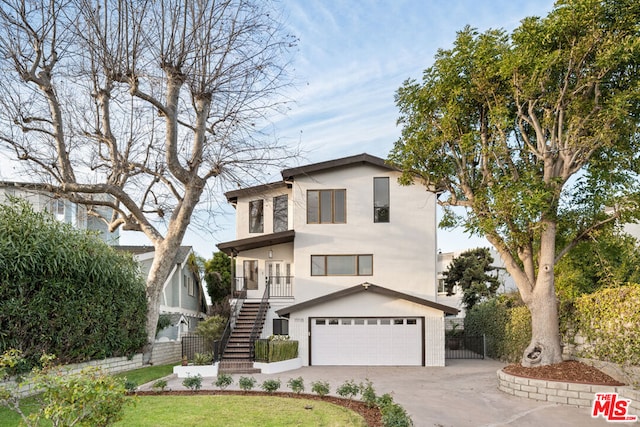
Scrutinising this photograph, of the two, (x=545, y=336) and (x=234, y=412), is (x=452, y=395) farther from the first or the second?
(x=234, y=412)

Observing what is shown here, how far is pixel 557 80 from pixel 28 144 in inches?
619

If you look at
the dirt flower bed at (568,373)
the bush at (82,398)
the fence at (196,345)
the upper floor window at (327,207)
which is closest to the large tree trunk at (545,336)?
the dirt flower bed at (568,373)

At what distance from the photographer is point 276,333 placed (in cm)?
2098

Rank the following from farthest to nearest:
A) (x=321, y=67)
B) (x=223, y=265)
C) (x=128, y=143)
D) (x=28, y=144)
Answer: (x=223, y=265) → (x=128, y=143) → (x=28, y=144) → (x=321, y=67)

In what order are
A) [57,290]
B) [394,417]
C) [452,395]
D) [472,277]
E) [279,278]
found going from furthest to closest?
[472,277] < [279,278] < [452,395] < [57,290] < [394,417]

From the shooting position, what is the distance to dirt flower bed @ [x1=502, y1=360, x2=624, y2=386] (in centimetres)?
1145

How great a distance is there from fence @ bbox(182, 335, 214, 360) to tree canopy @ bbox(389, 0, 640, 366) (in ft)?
31.3

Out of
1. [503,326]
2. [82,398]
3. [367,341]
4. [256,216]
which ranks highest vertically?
[256,216]

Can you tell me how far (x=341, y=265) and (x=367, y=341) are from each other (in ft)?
10.6

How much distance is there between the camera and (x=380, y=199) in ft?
68.7

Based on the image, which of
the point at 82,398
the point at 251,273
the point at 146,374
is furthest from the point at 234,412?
the point at 251,273

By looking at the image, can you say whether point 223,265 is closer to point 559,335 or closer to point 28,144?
point 28,144

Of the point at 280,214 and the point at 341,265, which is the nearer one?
the point at 341,265

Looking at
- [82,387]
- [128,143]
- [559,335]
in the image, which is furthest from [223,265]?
[82,387]
